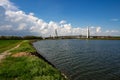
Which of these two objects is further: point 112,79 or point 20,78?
point 112,79

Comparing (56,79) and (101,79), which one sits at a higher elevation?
(56,79)

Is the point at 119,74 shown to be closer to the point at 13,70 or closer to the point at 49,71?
the point at 49,71

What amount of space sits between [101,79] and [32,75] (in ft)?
28.5

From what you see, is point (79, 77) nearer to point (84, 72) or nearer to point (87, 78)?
point (87, 78)

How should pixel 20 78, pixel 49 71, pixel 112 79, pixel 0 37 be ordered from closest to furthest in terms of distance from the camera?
pixel 20 78
pixel 49 71
pixel 112 79
pixel 0 37

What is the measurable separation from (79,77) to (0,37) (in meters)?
132

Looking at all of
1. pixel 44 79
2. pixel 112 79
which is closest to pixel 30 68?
pixel 44 79

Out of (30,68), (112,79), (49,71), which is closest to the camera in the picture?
(49,71)

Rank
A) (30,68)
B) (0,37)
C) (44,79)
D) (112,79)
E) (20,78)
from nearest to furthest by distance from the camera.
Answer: (44,79), (20,78), (30,68), (112,79), (0,37)

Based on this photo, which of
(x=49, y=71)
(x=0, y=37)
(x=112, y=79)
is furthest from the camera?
(x=0, y=37)

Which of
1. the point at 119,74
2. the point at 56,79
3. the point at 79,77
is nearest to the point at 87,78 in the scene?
the point at 79,77

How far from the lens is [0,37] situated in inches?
5487

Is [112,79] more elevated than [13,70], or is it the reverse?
[13,70]

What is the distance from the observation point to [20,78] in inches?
560
